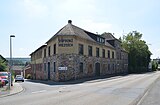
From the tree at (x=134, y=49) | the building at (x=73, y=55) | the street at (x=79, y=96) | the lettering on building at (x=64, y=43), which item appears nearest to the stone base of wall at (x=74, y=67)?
the building at (x=73, y=55)

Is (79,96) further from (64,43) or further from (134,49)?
(134,49)

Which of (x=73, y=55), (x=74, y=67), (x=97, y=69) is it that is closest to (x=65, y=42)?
(x=73, y=55)

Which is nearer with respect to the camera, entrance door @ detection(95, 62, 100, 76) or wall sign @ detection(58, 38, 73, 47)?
wall sign @ detection(58, 38, 73, 47)

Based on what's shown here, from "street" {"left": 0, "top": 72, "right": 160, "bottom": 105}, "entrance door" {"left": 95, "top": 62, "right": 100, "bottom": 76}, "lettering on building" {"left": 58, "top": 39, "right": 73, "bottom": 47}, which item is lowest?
"street" {"left": 0, "top": 72, "right": 160, "bottom": 105}

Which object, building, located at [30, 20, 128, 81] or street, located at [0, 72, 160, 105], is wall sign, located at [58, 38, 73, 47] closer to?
building, located at [30, 20, 128, 81]

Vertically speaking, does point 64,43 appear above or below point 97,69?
above

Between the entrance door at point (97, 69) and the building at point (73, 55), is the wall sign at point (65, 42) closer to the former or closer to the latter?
the building at point (73, 55)

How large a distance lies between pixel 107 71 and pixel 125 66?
64.5 feet

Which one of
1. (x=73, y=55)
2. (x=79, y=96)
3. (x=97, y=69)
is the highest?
(x=73, y=55)

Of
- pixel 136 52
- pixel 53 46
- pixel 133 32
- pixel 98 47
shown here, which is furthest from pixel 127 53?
pixel 53 46

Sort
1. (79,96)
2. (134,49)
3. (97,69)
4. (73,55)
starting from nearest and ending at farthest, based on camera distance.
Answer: (79,96), (73,55), (97,69), (134,49)

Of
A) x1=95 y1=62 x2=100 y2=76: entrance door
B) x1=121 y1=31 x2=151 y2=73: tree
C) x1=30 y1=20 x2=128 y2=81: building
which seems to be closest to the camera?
x1=30 y1=20 x2=128 y2=81: building

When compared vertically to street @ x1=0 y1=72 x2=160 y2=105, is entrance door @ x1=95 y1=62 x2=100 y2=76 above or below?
above

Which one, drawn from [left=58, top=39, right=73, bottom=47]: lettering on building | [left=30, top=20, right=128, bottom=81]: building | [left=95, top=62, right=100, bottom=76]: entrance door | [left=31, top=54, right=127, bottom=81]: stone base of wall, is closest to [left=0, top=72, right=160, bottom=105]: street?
[left=31, top=54, right=127, bottom=81]: stone base of wall
